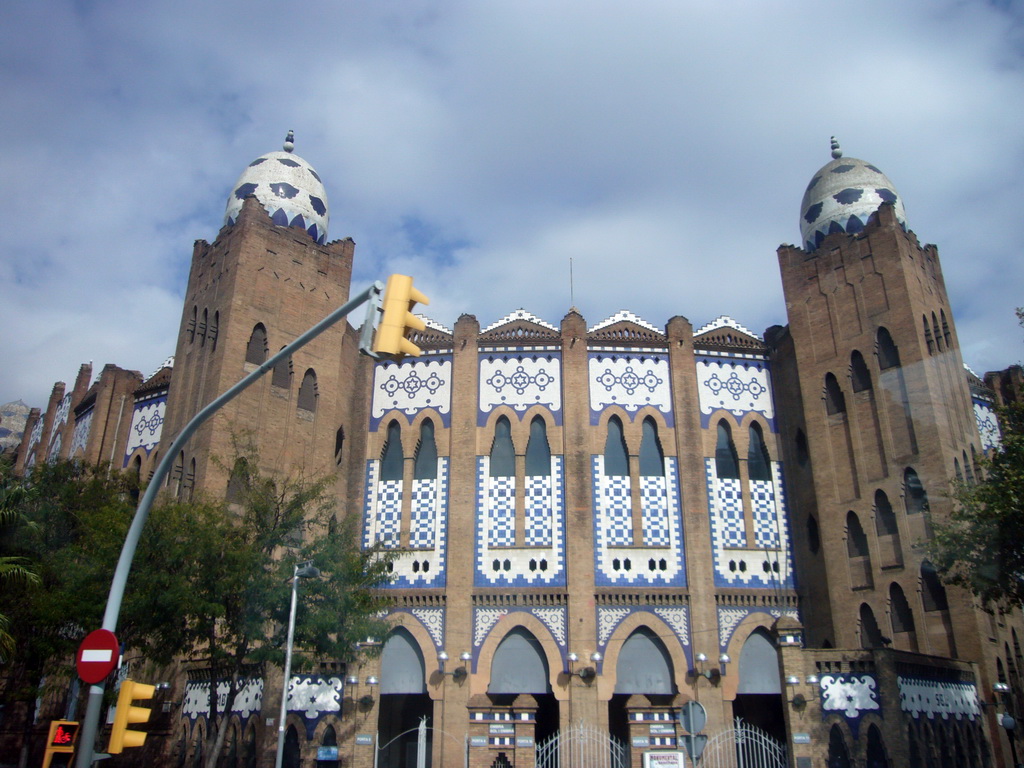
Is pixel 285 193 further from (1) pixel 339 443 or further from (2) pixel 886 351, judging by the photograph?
(2) pixel 886 351

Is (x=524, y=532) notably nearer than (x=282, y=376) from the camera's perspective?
Yes

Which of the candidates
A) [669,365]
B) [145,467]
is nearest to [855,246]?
[669,365]

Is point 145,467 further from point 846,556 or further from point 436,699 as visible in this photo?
point 846,556

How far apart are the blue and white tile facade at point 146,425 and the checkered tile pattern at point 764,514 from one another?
1701 centimetres

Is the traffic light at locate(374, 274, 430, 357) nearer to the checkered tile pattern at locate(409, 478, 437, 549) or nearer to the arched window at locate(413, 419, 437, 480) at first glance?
the checkered tile pattern at locate(409, 478, 437, 549)

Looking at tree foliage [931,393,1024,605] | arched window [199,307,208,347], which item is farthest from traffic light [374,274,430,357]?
arched window [199,307,208,347]

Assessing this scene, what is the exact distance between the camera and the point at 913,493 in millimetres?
21828

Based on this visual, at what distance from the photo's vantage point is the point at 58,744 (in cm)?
846

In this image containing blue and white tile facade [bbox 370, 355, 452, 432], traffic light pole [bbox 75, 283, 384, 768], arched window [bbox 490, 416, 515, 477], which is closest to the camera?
traffic light pole [bbox 75, 283, 384, 768]

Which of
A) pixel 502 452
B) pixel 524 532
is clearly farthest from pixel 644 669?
pixel 502 452

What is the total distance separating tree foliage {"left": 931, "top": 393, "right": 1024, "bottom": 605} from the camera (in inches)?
640

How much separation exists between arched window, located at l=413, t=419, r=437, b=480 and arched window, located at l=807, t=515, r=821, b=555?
1012 centimetres

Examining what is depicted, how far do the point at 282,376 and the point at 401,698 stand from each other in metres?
9.52

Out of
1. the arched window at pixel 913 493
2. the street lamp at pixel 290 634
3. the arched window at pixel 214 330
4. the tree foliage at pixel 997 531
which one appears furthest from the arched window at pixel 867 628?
the arched window at pixel 214 330
